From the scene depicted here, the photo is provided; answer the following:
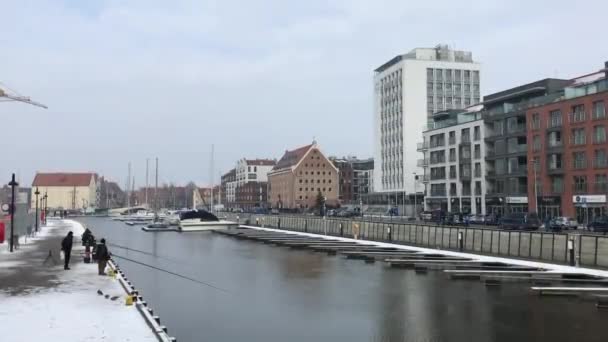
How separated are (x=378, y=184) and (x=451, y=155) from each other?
36.7 meters

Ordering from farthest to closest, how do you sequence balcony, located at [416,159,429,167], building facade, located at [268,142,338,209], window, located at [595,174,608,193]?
1. building facade, located at [268,142,338,209]
2. balcony, located at [416,159,429,167]
3. window, located at [595,174,608,193]

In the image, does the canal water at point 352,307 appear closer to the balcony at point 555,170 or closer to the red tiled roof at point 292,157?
the balcony at point 555,170

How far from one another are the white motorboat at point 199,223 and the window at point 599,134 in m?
47.2

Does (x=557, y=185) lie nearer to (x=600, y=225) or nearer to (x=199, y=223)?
(x=600, y=225)

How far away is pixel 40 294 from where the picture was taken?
18.3 m

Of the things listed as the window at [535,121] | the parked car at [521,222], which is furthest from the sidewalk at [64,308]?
the window at [535,121]

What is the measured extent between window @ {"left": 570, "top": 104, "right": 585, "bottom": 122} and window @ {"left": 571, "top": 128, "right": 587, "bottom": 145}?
121cm

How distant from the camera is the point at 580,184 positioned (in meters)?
68.1

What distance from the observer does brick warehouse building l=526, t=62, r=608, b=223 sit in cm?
6538

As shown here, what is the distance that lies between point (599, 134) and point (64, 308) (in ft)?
212

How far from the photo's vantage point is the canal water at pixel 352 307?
14448 mm

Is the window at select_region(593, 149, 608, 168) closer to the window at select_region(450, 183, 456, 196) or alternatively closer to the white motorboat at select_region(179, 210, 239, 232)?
the window at select_region(450, 183, 456, 196)

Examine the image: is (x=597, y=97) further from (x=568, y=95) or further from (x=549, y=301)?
(x=549, y=301)

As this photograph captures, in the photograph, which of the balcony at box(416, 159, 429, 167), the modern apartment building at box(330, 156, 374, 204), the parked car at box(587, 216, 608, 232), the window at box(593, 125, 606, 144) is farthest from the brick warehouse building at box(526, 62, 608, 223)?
the modern apartment building at box(330, 156, 374, 204)
